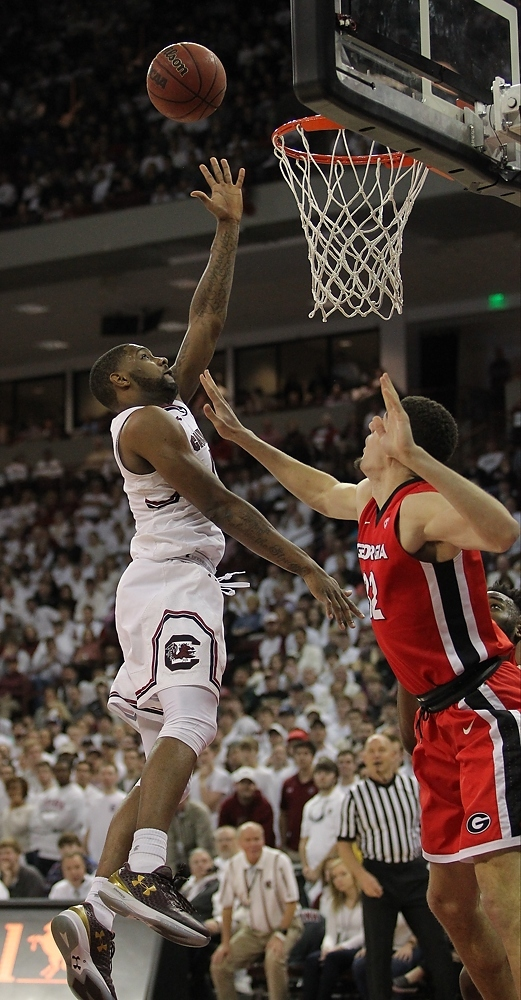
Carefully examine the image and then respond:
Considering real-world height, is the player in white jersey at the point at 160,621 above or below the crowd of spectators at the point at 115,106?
below

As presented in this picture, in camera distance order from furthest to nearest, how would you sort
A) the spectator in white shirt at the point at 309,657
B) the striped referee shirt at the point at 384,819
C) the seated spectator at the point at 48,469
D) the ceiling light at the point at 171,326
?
the ceiling light at the point at 171,326 < the seated spectator at the point at 48,469 < the spectator in white shirt at the point at 309,657 < the striped referee shirt at the point at 384,819

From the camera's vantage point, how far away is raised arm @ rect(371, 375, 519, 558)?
3822mm

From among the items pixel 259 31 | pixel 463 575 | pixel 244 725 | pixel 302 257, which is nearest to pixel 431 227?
pixel 302 257

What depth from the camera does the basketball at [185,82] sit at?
18.5 ft

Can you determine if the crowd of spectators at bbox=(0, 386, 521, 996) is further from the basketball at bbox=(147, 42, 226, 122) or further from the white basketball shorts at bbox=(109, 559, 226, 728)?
the basketball at bbox=(147, 42, 226, 122)

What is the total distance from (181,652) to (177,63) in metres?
2.76

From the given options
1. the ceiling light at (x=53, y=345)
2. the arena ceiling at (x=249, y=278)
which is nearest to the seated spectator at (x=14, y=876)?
the arena ceiling at (x=249, y=278)

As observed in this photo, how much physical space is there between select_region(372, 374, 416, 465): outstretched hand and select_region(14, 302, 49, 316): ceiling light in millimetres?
18689

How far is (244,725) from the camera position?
42.7 ft

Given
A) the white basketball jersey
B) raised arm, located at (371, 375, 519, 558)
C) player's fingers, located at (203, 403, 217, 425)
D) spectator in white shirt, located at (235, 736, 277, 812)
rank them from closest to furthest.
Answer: raised arm, located at (371, 375, 519, 558) → the white basketball jersey → player's fingers, located at (203, 403, 217, 425) → spectator in white shirt, located at (235, 736, 277, 812)

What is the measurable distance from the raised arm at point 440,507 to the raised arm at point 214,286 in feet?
4.51

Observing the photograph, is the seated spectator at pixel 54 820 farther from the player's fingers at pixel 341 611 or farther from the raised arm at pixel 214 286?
the player's fingers at pixel 341 611

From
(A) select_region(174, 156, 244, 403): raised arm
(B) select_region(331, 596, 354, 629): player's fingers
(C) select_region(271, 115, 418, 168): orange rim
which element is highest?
(C) select_region(271, 115, 418, 168): orange rim

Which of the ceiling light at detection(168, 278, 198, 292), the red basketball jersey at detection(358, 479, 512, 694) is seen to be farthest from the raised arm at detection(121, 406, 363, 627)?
the ceiling light at detection(168, 278, 198, 292)
